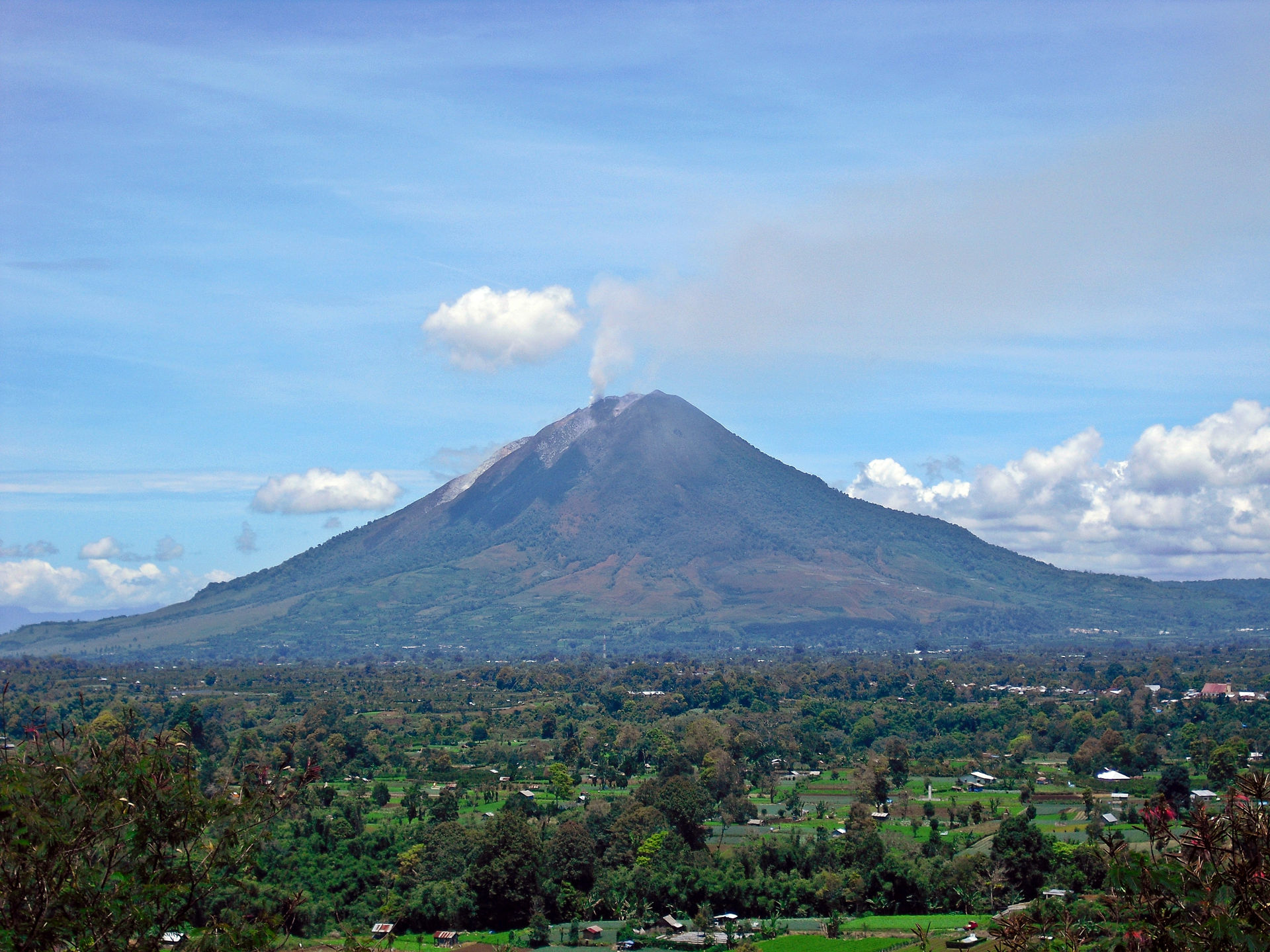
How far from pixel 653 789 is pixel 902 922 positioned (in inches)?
583

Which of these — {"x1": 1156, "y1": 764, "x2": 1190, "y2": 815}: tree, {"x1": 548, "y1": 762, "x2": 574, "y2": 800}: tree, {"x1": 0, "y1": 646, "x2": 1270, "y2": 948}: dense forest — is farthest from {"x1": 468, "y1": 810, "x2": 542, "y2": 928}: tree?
{"x1": 1156, "y1": 764, "x2": 1190, "y2": 815}: tree

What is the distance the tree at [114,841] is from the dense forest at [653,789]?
5 cm

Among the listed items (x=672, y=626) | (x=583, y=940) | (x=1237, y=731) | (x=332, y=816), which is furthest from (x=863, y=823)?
(x=672, y=626)

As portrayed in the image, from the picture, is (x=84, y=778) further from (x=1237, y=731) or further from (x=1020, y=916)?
(x=1237, y=731)

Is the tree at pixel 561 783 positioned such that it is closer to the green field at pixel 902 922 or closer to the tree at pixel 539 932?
the tree at pixel 539 932

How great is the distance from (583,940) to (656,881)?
412 centimetres

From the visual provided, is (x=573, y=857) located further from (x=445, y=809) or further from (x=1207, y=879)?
(x=1207, y=879)

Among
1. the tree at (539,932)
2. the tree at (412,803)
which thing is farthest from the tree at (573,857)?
the tree at (412,803)

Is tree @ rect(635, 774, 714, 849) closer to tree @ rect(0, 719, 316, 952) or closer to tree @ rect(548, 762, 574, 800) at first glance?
tree @ rect(548, 762, 574, 800)

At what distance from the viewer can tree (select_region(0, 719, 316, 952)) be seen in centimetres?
1027

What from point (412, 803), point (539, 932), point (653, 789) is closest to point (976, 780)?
point (653, 789)

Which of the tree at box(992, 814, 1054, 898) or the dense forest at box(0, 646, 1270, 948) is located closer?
the dense forest at box(0, 646, 1270, 948)

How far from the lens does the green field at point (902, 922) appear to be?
1455 inches

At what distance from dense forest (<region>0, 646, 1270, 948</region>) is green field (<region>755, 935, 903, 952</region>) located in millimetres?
1075
